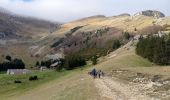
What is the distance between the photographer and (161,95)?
5862cm

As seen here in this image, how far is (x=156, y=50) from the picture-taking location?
14312 centimetres

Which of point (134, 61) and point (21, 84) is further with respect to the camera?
point (134, 61)

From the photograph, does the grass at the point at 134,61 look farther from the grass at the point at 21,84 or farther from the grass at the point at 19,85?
the grass at the point at 19,85

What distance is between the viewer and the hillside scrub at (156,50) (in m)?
139

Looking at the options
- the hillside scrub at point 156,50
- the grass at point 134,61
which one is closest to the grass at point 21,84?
the grass at point 134,61

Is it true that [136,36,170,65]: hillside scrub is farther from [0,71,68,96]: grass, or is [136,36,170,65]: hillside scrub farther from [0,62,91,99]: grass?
[0,71,68,96]: grass

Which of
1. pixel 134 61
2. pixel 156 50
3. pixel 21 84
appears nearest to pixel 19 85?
pixel 21 84

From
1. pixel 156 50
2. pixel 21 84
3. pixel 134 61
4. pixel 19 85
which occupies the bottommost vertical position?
pixel 19 85

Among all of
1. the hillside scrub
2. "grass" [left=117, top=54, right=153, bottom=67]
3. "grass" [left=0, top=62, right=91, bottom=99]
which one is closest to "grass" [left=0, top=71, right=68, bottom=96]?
"grass" [left=0, top=62, right=91, bottom=99]

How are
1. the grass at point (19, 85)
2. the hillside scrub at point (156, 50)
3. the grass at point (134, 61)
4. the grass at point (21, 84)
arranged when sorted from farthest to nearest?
the hillside scrub at point (156, 50), the grass at point (134, 61), the grass at point (19, 85), the grass at point (21, 84)

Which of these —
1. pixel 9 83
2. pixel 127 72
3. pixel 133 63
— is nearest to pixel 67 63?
pixel 9 83

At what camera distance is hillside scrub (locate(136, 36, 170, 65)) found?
13862cm

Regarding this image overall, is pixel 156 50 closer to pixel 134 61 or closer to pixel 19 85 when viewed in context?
Result: pixel 134 61

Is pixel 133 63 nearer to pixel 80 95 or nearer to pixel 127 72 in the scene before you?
pixel 127 72
